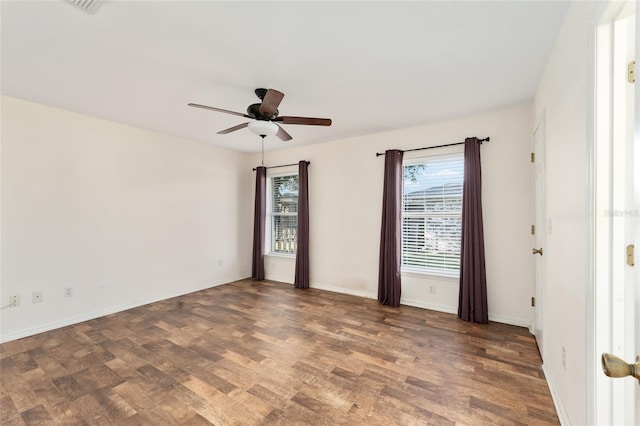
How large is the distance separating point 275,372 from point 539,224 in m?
2.76

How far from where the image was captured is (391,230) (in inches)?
149

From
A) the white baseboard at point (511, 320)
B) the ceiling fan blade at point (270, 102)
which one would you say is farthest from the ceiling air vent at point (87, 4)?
the white baseboard at point (511, 320)

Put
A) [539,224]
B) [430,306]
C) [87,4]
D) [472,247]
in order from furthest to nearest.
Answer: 1. [430,306]
2. [472,247]
3. [539,224]
4. [87,4]

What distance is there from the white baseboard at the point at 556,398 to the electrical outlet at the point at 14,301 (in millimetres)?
4870

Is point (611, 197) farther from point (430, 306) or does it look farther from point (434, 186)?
point (430, 306)

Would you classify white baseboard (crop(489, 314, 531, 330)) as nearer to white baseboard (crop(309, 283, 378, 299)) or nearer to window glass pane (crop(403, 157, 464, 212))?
window glass pane (crop(403, 157, 464, 212))

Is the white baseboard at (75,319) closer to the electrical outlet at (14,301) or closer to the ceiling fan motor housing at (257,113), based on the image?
the electrical outlet at (14,301)

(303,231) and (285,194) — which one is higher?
(285,194)

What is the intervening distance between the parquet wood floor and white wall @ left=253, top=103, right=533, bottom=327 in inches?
17.5

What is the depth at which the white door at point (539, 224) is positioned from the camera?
2.32 m

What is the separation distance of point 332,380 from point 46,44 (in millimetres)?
3268

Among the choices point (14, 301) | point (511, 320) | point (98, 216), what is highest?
point (98, 216)

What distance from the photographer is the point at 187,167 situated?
445 centimetres

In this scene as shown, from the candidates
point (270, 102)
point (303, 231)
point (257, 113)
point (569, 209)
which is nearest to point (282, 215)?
point (303, 231)
